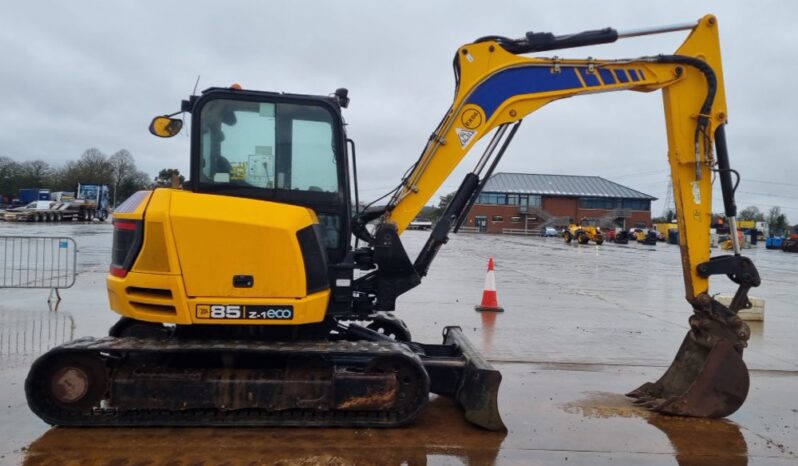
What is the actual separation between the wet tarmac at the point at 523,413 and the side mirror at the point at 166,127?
2376 mm

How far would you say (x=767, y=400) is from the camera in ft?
19.7

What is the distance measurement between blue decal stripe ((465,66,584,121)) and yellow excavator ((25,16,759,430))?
0.01m

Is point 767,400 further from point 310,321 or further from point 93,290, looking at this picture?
point 93,290

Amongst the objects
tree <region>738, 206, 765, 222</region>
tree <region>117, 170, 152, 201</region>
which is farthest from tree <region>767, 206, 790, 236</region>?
tree <region>117, 170, 152, 201</region>

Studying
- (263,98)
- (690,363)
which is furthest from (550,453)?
(263,98)

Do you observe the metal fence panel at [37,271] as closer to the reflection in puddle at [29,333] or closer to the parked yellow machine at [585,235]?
the reflection in puddle at [29,333]

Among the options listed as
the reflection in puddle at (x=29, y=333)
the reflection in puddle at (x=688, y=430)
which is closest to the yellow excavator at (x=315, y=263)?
the reflection in puddle at (x=688, y=430)

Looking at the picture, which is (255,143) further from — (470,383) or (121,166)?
(121,166)

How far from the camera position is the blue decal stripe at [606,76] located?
18.2ft

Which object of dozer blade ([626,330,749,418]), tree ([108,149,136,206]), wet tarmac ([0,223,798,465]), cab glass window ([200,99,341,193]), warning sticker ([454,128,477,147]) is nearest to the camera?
wet tarmac ([0,223,798,465])

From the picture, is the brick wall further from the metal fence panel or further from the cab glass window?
the cab glass window

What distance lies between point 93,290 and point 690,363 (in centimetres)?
1057

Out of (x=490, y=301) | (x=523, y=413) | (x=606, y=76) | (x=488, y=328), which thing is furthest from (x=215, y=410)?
(x=490, y=301)

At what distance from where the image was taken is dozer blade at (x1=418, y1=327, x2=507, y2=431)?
4781mm
